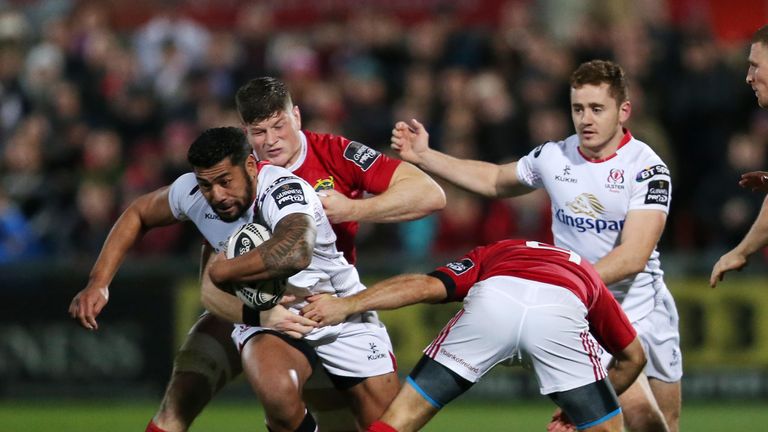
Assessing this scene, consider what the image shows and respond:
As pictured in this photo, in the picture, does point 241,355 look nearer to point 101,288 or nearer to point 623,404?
point 101,288

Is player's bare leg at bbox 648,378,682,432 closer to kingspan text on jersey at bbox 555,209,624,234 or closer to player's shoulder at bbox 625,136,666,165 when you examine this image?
kingspan text on jersey at bbox 555,209,624,234

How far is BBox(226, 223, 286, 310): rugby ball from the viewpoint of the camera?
21.3 ft

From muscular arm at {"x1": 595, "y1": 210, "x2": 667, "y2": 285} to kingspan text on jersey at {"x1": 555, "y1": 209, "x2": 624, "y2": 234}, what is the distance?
0.10 meters

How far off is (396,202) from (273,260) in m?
1.32

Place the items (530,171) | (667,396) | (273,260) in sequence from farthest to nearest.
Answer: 1. (530,171)
2. (667,396)
3. (273,260)

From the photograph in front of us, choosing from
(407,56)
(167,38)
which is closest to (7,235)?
(167,38)

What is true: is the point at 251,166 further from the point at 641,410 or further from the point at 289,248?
the point at 641,410

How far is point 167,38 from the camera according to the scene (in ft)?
55.8

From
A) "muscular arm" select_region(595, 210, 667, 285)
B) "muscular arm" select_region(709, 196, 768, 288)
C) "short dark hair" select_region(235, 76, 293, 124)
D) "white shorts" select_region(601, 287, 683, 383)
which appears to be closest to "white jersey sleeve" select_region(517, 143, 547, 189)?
"muscular arm" select_region(595, 210, 667, 285)

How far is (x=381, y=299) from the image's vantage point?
20.9 ft

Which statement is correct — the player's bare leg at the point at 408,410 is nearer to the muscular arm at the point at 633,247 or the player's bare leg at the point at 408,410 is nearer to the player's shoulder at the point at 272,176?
the player's shoulder at the point at 272,176

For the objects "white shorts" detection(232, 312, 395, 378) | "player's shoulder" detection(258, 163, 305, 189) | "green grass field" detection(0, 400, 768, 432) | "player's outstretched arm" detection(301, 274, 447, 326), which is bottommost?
"green grass field" detection(0, 400, 768, 432)

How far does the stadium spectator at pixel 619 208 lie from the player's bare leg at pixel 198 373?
1.93 metres

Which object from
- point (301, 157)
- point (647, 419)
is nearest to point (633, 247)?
point (647, 419)
